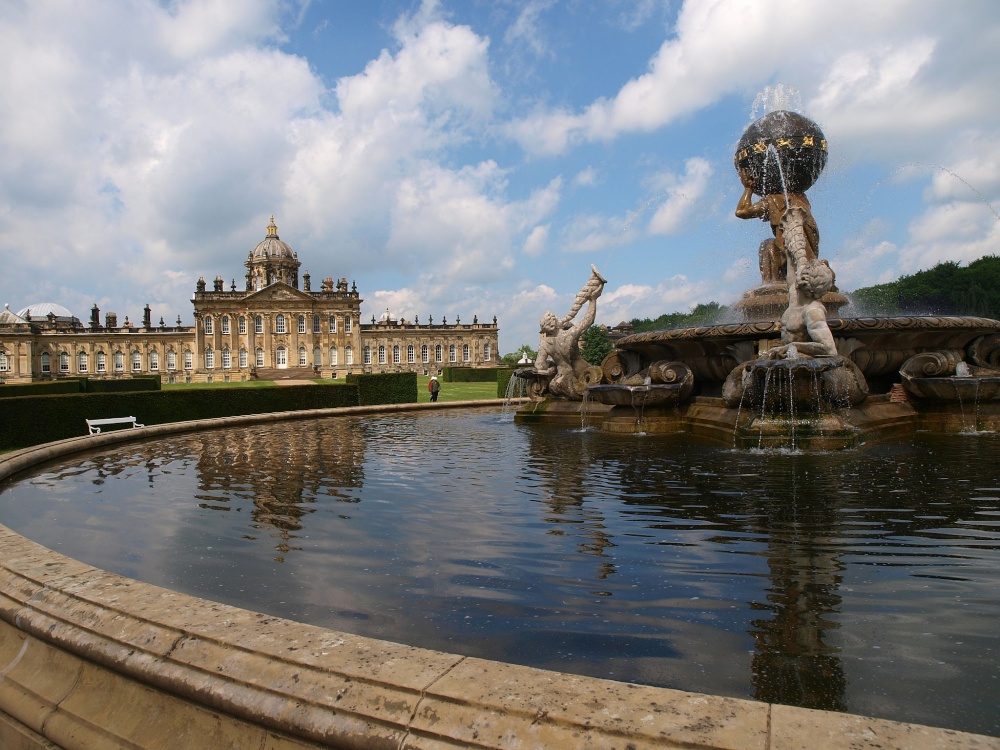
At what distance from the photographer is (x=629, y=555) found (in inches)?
148

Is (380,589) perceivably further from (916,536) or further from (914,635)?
(916,536)

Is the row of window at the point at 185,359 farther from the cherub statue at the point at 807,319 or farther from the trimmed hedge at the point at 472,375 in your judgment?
the cherub statue at the point at 807,319

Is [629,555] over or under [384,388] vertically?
under

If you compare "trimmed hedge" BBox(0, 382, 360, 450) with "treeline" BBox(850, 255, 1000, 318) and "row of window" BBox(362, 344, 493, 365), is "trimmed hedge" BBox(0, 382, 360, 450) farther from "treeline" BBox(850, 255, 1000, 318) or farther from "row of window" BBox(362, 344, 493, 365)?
"row of window" BBox(362, 344, 493, 365)

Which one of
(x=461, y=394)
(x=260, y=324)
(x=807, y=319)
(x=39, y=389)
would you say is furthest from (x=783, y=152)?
(x=260, y=324)

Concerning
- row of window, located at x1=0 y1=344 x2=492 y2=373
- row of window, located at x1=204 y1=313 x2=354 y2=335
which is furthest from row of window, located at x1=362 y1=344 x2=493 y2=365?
row of window, located at x1=204 y1=313 x2=354 y2=335

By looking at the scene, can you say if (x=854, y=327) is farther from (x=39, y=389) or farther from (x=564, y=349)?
(x=39, y=389)

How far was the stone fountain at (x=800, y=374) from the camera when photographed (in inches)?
293

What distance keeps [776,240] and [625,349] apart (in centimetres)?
372

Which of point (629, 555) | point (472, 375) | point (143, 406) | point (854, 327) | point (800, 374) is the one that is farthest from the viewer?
point (472, 375)

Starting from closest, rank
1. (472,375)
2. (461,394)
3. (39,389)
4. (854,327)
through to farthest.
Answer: (854,327), (39,389), (461,394), (472,375)

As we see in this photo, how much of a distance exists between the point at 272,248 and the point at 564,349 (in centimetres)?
8440

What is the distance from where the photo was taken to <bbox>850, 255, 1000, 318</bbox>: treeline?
4806cm

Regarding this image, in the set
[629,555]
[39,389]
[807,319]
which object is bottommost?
[629,555]
